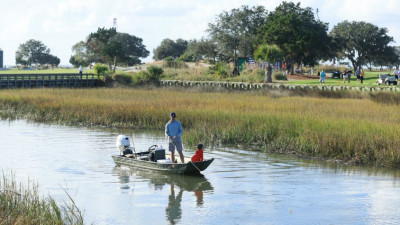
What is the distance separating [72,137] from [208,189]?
1450 cm

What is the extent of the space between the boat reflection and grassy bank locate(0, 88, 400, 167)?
6005 mm

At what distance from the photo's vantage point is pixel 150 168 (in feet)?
74.3

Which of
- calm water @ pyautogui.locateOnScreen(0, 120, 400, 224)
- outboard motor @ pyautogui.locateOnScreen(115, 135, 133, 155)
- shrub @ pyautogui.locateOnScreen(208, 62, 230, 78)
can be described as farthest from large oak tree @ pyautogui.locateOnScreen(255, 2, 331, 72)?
outboard motor @ pyautogui.locateOnScreen(115, 135, 133, 155)

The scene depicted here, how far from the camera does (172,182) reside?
71.0 feet

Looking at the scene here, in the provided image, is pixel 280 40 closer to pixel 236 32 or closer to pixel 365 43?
pixel 236 32

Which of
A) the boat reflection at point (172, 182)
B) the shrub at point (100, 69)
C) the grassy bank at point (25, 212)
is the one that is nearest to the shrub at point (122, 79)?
the shrub at point (100, 69)

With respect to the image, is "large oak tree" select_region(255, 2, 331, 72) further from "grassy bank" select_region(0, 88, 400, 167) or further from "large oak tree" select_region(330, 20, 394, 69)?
"grassy bank" select_region(0, 88, 400, 167)

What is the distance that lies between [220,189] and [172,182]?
6.67 ft

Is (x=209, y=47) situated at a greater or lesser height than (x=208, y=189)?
greater

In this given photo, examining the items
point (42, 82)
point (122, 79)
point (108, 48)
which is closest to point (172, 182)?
point (42, 82)

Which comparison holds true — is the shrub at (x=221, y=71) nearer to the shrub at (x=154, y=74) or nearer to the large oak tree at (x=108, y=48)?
the shrub at (x=154, y=74)

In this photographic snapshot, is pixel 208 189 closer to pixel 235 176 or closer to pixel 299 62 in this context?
pixel 235 176

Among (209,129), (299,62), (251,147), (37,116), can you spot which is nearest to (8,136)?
(37,116)

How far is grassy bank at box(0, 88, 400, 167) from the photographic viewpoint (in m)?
24.6
